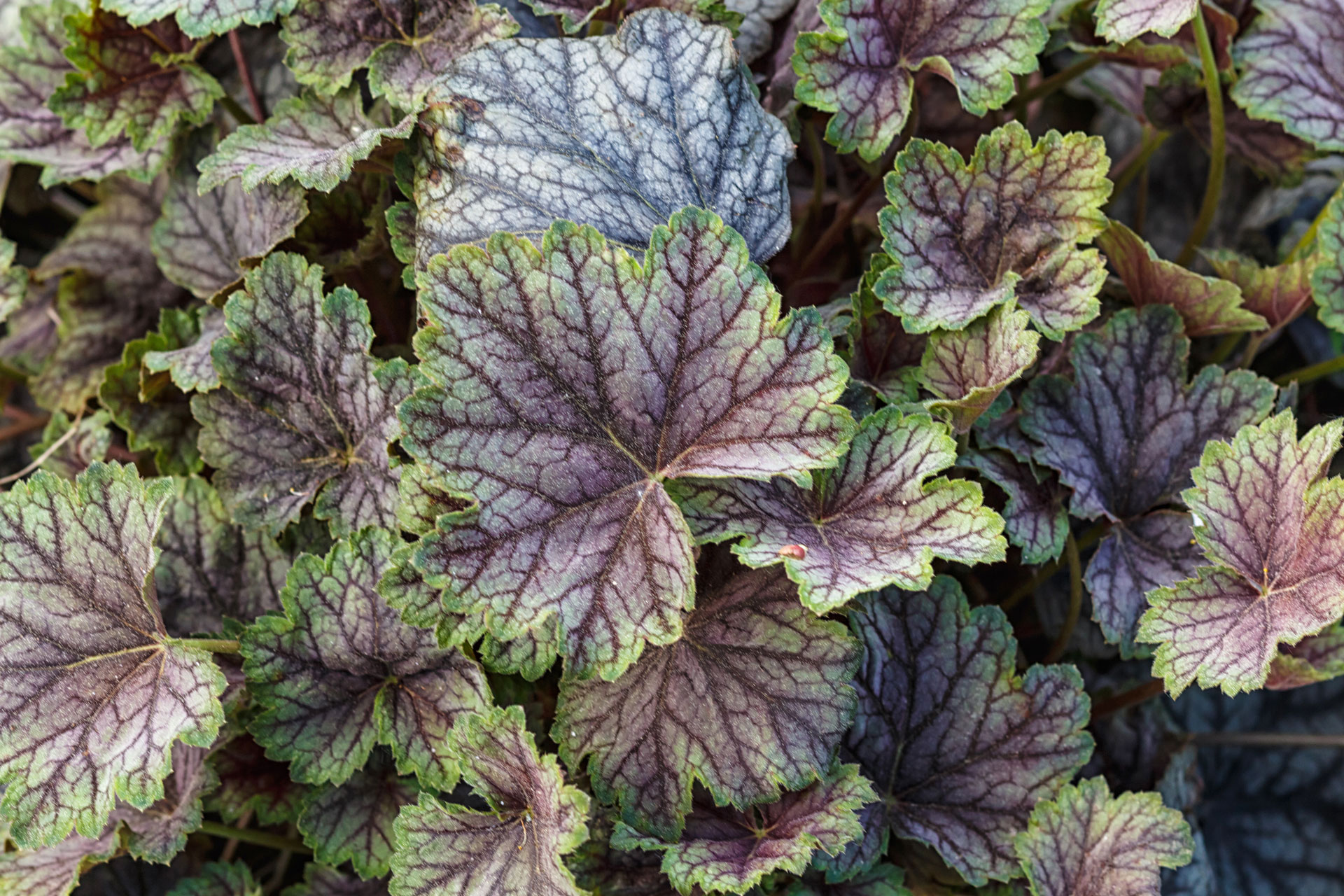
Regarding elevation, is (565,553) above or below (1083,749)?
above

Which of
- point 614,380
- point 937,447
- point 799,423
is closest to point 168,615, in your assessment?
point 614,380

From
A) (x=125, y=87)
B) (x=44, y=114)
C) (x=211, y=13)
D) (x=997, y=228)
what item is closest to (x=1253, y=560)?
Answer: (x=997, y=228)

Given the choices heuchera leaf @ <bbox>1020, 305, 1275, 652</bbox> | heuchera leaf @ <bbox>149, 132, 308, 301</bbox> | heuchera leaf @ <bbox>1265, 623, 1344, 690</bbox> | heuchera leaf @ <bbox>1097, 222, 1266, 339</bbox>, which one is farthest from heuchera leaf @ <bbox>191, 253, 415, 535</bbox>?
heuchera leaf @ <bbox>1265, 623, 1344, 690</bbox>

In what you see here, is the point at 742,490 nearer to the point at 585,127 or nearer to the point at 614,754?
the point at 614,754

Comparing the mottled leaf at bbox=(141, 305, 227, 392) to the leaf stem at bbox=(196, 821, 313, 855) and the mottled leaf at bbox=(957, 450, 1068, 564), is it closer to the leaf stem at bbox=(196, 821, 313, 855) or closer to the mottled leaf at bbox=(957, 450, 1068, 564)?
the leaf stem at bbox=(196, 821, 313, 855)

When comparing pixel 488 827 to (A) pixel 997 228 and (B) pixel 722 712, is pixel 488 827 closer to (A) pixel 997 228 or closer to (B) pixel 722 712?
(B) pixel 722 712
